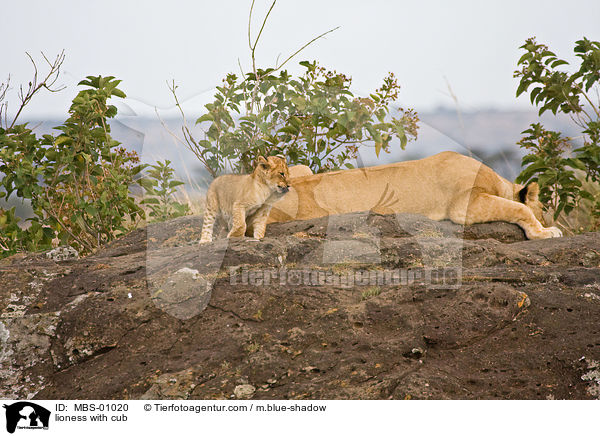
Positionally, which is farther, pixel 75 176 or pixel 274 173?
pixel 75 176

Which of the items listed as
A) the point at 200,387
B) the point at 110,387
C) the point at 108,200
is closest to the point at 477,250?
the point at 200,387

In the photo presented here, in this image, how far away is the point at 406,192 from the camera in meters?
6.34

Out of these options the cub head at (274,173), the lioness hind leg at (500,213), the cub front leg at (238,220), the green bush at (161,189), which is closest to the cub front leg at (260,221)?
the cub front leg at (238,220)

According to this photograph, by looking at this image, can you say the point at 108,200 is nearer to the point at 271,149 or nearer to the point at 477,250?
the point at 271,149

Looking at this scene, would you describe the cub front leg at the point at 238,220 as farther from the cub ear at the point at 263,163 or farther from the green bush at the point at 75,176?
the green bush at the point at 75,176

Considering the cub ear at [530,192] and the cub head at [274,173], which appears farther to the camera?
the cub ear at [530,192]

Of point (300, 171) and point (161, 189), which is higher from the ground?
point (300, 171)

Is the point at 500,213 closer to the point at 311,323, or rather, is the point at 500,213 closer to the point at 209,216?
the point at 209,216

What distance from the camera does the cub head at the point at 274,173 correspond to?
517 centimetres

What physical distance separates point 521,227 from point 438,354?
276 cm
